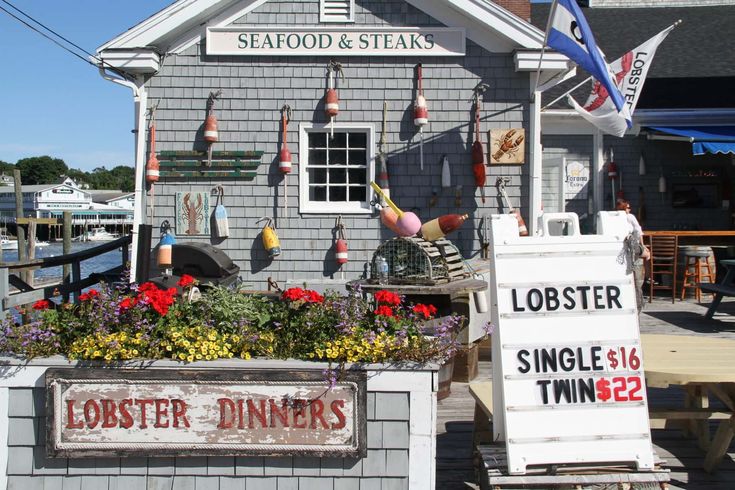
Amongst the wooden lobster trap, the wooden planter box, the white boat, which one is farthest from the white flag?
the white boat

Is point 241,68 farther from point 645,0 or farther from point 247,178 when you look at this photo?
point 645,0

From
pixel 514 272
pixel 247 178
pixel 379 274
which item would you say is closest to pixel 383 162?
pixel 247 178

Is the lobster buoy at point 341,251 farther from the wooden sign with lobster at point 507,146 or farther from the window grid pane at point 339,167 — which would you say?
the wooden sign with lobster at point 507,146

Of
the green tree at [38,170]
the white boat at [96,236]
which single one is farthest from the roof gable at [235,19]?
the green tree at [38,170]

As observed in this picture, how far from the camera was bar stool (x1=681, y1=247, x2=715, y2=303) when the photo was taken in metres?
10.9

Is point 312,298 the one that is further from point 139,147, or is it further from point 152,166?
point 139,147

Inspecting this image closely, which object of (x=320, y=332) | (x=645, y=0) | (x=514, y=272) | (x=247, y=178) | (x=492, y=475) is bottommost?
(x=492, y=475)

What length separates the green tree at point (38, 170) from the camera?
13025 cm

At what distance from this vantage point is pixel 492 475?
134 inches

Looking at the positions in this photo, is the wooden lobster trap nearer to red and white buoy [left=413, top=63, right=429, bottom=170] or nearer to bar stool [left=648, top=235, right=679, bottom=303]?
red and white buoy [left=413, top=63, right=429, bottom=170]

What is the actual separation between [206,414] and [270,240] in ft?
17.4

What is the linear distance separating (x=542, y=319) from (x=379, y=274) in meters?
3.10

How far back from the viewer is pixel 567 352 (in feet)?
11.5

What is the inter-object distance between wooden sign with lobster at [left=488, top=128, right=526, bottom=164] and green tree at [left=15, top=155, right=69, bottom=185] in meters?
133
